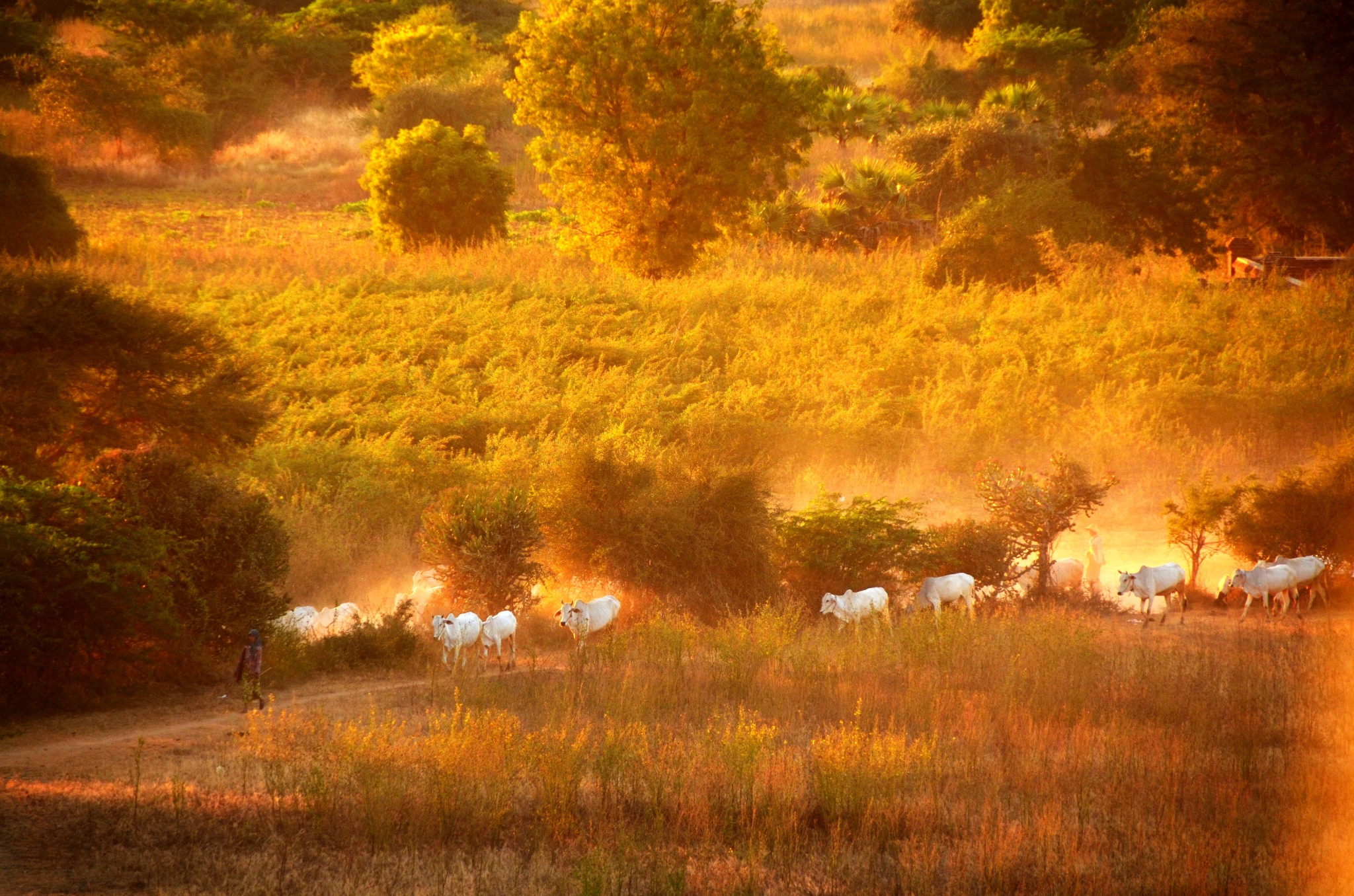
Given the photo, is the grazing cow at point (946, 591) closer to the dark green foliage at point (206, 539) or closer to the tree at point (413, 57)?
the dark green foliage at point (206, 539)

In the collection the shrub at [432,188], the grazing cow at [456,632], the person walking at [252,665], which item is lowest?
the grazing cow at [456,632]

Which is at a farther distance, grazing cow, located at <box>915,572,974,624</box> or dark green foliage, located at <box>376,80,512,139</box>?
dark green foliage, located at <box>376,80,512,139</box>

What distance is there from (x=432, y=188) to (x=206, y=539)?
2206cm

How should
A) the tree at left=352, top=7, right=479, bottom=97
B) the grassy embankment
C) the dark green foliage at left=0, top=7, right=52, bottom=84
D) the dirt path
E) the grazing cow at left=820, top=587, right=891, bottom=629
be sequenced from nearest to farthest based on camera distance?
the dirt path
the grazing cow at left=820, top=587, right=891, bottom=629
the grassy embankment
the dark green foliage at left=0, top=7, right=52, bottom=84
the tree at left=352, top=7, right=479, bottom=97

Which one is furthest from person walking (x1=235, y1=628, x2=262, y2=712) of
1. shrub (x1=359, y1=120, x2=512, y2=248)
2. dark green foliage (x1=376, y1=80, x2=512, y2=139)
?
dark green foliage (x1=376, y1=80, x2=512, y2=139)

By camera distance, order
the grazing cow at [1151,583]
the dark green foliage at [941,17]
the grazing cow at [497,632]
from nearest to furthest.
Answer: the grazing cow at [497,632] < the grazing cow at [1151,583] < the dark green foliage at [941,17]

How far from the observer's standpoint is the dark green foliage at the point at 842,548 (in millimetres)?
14906

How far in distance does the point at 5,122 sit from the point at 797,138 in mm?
29260

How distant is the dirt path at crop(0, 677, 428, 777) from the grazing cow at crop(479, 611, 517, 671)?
92 cm

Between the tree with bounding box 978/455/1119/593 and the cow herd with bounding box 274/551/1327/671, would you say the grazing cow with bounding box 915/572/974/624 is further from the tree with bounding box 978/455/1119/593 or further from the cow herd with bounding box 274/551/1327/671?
the tree with bounding box 978/455/1119/593

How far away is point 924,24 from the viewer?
58719 millimetres

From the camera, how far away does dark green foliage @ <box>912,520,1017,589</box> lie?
594 inches

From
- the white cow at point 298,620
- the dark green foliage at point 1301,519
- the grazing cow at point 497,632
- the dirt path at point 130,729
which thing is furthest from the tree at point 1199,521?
the white cow at point 298,620

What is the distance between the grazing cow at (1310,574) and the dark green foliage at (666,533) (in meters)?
6.26
